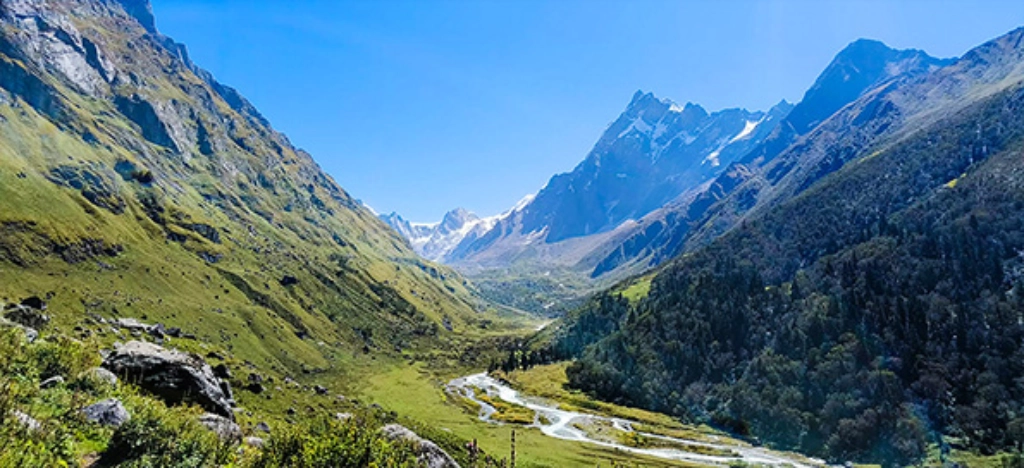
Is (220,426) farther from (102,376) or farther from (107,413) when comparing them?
(102,376)

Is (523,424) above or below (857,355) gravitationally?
below

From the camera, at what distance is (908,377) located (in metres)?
157

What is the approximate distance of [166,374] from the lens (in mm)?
42969

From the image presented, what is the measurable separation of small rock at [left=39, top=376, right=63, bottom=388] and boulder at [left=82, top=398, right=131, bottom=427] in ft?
16.3

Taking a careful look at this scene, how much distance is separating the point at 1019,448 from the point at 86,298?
279m

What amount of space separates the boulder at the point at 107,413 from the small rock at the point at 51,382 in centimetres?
496

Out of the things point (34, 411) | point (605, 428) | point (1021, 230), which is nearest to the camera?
point (34, 411)

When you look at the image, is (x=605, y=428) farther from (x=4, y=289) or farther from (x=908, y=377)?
(x=4, y=289)

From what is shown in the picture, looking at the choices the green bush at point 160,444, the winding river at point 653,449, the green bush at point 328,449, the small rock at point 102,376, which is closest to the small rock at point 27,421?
the green bush at point 160,444

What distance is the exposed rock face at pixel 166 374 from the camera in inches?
1670

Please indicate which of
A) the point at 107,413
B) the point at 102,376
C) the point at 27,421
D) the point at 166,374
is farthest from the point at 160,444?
the point at 166,374

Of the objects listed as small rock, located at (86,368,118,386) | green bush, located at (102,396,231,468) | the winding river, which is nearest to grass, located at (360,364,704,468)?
the winding river

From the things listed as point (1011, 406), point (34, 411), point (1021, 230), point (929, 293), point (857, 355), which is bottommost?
point (34, 411)

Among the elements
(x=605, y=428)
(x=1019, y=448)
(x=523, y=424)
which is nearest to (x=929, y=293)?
(x=1019, y=448)
